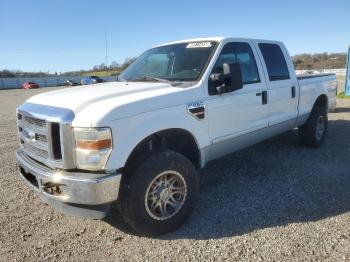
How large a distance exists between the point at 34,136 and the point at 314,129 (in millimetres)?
4976

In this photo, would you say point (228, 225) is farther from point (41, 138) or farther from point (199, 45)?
point (199, 45)

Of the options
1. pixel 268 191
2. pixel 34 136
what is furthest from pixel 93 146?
pixel 268 191

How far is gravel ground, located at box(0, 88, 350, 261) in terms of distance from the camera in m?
3.22

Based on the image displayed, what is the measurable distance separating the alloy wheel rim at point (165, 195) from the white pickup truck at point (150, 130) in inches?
0.4

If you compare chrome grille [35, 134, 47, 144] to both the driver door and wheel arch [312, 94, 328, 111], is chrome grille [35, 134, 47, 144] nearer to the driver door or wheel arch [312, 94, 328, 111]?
the driver door

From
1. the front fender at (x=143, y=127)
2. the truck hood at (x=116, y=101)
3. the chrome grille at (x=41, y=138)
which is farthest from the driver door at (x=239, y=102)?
the chrome grille at (x=41, y=138)

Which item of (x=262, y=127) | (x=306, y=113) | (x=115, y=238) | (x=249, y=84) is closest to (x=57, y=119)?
(x=115, y=238)

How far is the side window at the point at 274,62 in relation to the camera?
205 inches

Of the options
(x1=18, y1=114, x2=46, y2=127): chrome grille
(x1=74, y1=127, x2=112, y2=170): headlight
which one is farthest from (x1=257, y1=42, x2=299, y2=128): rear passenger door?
(x1=18, y1=114, x2=46, y2=127): chrome grille

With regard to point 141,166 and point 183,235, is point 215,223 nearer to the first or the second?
point 183,235

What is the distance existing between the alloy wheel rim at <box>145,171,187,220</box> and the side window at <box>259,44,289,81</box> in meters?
2.42

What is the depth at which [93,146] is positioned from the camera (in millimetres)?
3000

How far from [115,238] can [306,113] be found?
4.22 metres

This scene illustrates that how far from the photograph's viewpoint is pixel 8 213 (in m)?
4.18
